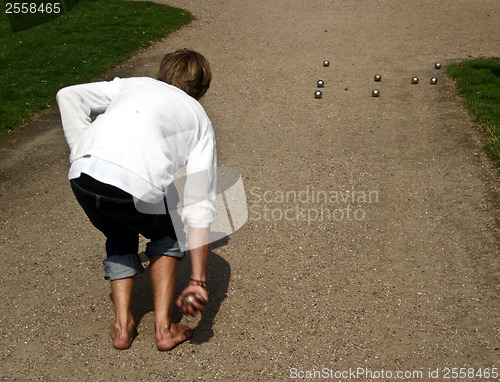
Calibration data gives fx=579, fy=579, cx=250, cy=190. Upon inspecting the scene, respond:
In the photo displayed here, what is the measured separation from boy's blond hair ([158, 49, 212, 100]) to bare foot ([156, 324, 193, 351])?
63.4 inches

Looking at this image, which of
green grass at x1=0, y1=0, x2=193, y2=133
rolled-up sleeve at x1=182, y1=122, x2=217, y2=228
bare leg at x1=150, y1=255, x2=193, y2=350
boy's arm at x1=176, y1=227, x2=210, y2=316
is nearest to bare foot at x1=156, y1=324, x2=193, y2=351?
Result: bare leg at x1=150, y1=255, x2=193, y2=350

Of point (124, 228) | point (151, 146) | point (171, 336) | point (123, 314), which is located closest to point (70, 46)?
point (124, 228)

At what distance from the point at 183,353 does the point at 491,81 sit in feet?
24.8

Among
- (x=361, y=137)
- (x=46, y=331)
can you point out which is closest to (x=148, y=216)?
(x=46, y=331)

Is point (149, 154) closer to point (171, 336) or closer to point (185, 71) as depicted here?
point (185, 71)

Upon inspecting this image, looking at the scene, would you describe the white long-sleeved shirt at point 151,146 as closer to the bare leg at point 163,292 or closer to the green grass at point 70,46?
the bare leg at point 163,292

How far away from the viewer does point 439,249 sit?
17.0 ft

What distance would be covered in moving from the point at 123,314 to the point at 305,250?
1.91 meters

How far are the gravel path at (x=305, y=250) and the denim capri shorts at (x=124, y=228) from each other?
0.63 metres

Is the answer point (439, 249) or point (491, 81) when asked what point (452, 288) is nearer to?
point (439, 249)

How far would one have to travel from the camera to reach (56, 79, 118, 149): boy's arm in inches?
141

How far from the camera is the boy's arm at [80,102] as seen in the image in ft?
11.8

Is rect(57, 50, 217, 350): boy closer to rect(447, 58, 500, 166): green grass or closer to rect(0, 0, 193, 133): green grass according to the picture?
rect(447, 58, 500, 166): green grass

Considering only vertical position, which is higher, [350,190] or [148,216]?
[148,216]
